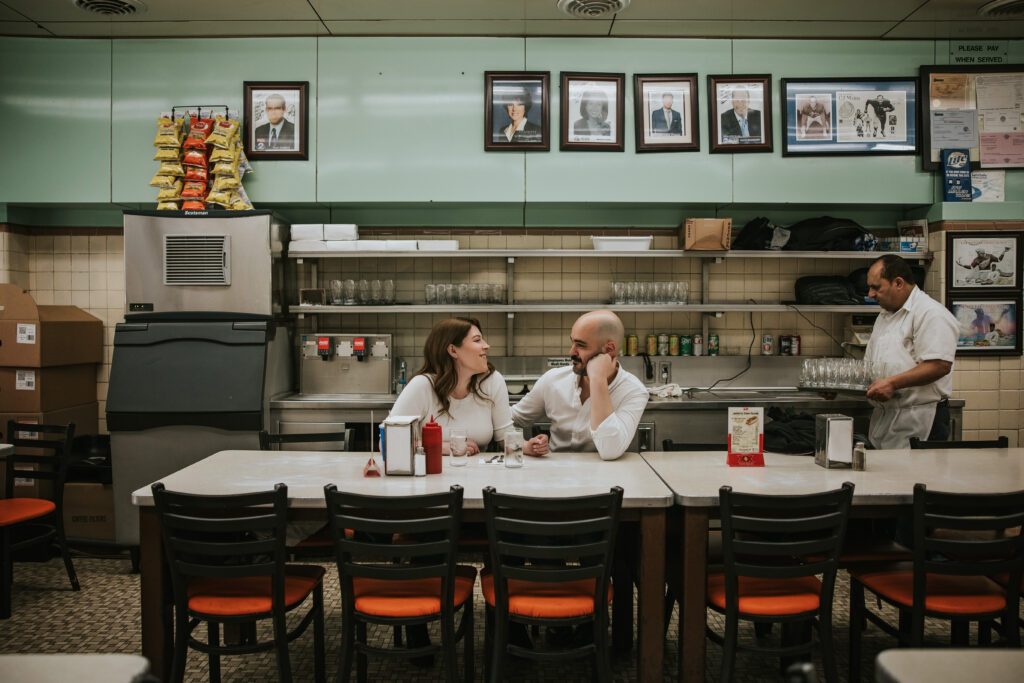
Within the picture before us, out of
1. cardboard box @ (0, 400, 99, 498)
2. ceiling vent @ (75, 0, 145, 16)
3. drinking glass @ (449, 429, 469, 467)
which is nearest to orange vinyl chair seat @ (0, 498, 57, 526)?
cardboard box @ (0, 400, 99, 498)

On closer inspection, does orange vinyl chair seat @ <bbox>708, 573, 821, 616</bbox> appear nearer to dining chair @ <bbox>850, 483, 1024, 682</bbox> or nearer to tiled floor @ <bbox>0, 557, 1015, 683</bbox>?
dining chair @ <bbox>850, 483, 1024, 682</bbox>

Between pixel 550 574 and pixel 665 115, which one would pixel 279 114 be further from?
pixel 550 574

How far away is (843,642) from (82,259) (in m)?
5.60

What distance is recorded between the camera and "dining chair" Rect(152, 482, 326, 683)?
212 cm

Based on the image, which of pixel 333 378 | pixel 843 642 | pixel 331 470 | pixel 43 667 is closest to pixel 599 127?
pixel 333 378

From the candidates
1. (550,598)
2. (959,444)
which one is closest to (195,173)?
(550,598)

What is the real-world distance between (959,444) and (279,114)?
453 centimetres

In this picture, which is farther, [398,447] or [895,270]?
[895,270]

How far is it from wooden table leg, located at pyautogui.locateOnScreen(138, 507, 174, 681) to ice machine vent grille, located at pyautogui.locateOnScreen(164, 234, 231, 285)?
2321 mm

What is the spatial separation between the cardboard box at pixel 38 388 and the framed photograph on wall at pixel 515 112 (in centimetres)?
332

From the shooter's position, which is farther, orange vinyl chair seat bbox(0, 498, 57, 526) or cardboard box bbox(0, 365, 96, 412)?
cardboard box bbox(0, 365, 96, 412)

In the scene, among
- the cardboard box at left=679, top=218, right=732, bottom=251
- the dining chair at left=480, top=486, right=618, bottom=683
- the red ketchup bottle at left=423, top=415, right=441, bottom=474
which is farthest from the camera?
the cardboard box at left=679, top=218, right=732, bottom=251

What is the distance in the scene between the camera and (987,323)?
4652 millimetres

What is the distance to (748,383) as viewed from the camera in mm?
4914
